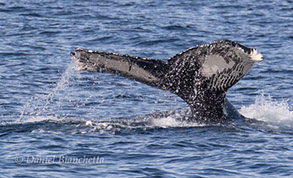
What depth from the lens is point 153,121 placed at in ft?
43.1

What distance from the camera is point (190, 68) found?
11.6 meters

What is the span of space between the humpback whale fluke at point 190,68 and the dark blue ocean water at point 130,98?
617mm

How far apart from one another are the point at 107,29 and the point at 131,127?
13176 mm

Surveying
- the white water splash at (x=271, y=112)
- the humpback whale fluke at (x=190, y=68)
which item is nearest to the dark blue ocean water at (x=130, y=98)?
the white water splash at (x=271, y=112)

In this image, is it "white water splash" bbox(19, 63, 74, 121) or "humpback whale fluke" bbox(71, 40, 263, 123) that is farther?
"white water splash" bbox(19, 63, 74, 121)

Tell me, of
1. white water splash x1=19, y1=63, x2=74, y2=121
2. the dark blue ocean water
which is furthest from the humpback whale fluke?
white water splash x1=19, y1=63, x2=74, y2=121

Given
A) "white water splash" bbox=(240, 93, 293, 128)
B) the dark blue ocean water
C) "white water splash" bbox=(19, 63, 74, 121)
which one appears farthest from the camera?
"white water splash" bbox=(19, 63, 74, 121)

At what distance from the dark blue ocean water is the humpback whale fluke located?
0.62 m

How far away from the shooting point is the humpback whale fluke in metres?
11.0

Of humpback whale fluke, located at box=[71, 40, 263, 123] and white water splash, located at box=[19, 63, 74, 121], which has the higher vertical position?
humpback whale fluke, located at box=[71, 40, 263, 123]

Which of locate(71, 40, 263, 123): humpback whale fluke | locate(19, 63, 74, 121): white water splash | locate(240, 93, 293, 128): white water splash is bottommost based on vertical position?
locate(19, 63, 74, 121): white water splash

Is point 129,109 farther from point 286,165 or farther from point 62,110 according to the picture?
point 286,165

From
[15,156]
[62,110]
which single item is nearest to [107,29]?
[62,110]

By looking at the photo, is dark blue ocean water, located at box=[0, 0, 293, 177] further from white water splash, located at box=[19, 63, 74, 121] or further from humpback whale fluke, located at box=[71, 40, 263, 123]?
humpback whale fluke, located at box=[71, 40, 263, 123]
